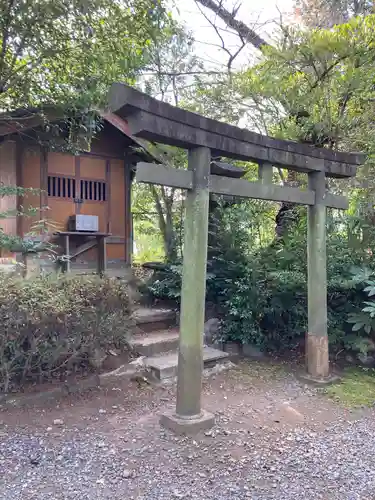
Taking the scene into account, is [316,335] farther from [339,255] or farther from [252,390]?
[339,255]

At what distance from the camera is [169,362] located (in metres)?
4.73

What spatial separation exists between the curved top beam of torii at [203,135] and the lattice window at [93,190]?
4.38 meters

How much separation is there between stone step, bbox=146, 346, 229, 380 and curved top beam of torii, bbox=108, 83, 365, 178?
2.42 metres

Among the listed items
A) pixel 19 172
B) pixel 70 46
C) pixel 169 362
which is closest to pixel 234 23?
pixel 70 46

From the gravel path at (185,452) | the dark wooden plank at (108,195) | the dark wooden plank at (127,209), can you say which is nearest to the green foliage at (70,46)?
the dark wooden plank at (108,195)

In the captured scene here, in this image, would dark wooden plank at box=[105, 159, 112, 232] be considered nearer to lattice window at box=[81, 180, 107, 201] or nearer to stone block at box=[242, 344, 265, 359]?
lattice window at box=[81, 180, 107, 201]

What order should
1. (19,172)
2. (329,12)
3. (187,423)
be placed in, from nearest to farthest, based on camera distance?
(187,423), (19,172), (329,12)

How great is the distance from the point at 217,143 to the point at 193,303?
1.42 metres

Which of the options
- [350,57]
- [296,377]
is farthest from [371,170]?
[296,377]

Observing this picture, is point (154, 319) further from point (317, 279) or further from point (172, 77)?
point (172, 77)

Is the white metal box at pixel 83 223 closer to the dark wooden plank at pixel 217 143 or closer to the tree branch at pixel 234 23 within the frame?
the dark wooden plank at pixel 217 143

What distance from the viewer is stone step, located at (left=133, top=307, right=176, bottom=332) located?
5.75 m

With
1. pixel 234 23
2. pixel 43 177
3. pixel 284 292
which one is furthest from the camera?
pixel 234 23

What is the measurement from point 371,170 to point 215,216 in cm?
261
